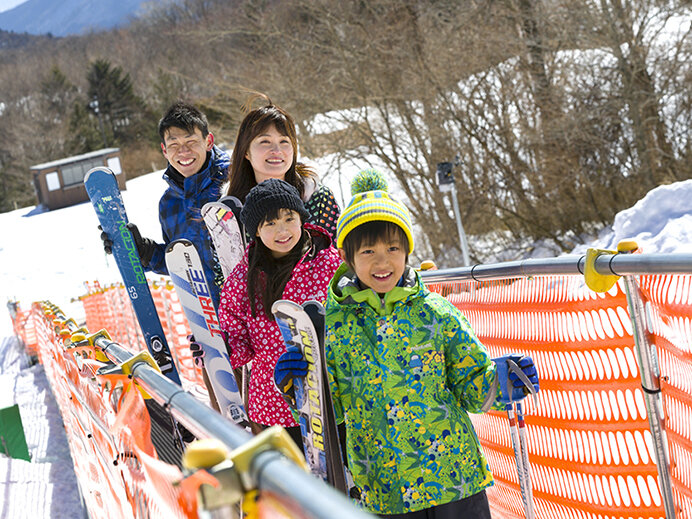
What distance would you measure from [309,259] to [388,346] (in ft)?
2.74

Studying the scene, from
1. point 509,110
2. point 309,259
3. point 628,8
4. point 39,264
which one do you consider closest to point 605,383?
point 309,259

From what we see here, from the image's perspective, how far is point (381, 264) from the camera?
7.49 ft

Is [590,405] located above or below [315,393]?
below

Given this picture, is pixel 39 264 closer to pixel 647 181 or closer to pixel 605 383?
pixel 647 181

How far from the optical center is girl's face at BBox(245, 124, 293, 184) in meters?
3.59

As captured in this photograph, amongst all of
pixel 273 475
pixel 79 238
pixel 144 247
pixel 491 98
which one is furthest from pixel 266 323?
pixel 79 238

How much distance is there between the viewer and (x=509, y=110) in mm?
16953

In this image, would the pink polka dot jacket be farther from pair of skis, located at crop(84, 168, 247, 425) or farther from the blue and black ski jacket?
the blue and black ski jacket

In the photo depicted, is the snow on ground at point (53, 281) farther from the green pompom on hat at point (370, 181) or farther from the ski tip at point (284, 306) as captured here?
the ski tip at point (284, 306)

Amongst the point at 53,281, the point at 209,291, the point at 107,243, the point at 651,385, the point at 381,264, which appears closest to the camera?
the point at 381,264

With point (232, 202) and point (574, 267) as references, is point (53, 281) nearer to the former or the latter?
point (232, 202)

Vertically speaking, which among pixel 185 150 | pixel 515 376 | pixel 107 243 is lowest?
pixel 515 376

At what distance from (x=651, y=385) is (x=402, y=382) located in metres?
1.03

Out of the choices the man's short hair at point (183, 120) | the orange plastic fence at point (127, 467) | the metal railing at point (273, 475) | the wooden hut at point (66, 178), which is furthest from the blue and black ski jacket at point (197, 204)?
the wooden hut at point (66, 178)
